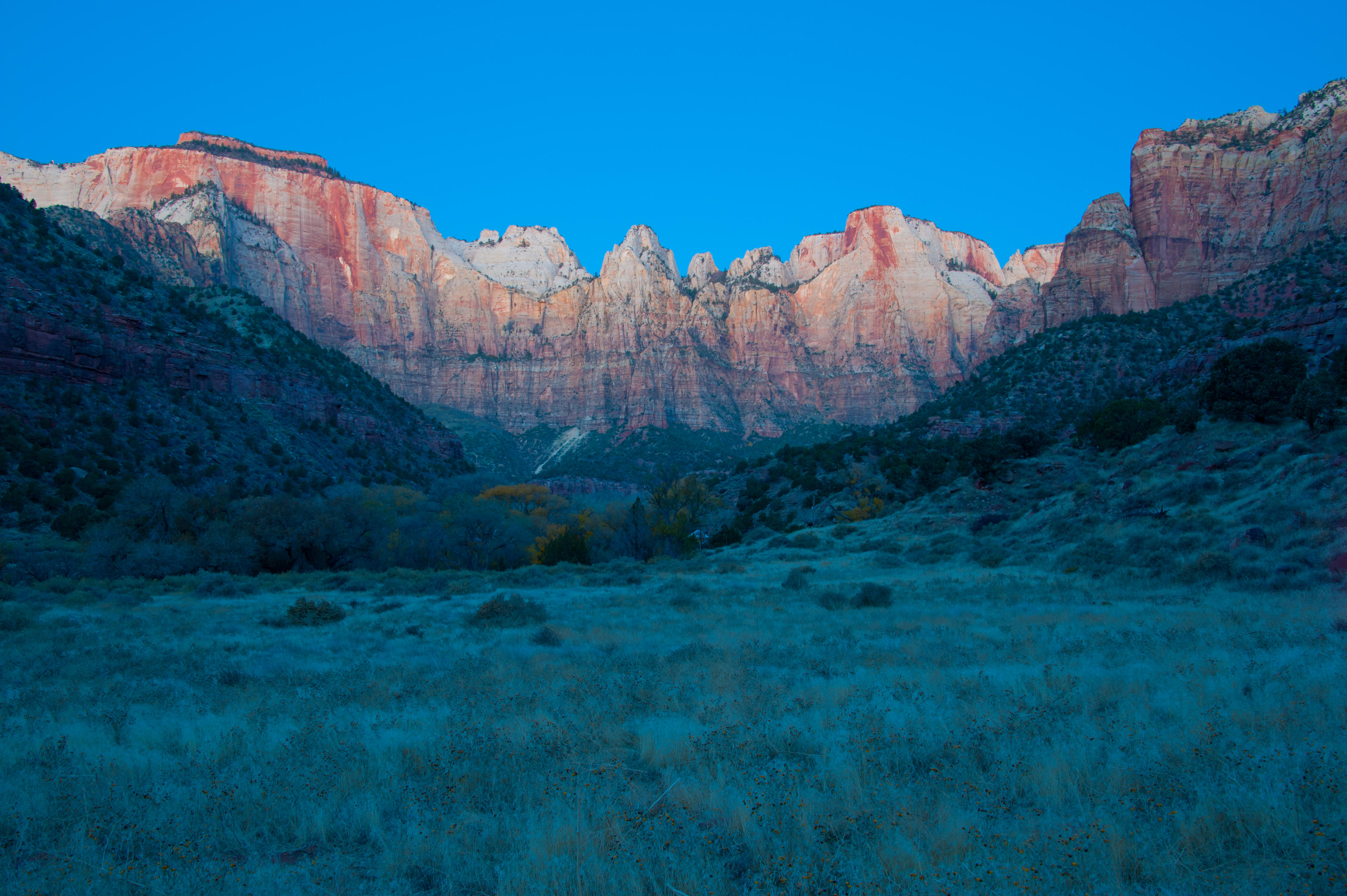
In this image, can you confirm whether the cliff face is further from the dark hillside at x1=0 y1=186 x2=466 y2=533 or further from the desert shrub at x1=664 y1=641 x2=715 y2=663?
the desert shrub at x1=664 y1=641 x2=715 y2=663

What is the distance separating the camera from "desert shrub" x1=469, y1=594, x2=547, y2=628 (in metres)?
15.4

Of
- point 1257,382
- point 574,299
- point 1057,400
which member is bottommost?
point 1257,382

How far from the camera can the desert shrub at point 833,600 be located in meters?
16.6

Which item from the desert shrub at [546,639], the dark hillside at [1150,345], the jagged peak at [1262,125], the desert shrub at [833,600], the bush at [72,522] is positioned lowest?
the desert shrub at [833,600]

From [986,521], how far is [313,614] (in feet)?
81.2

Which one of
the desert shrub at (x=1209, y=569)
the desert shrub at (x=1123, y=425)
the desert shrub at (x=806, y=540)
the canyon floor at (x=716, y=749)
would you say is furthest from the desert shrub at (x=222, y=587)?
the desert shrub at (x=1123, y=425)

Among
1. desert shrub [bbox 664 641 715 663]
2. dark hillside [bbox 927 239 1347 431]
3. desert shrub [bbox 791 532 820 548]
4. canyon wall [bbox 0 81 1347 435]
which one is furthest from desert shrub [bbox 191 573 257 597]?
canyon wall [bbox 0 81 1347 435]

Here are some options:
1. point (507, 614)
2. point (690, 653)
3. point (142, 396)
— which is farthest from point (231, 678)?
point (142, 396)

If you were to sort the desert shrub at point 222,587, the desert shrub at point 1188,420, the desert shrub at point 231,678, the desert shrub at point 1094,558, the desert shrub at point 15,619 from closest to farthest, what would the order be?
1. the desert shrub at point 231,678
2. the desert shrub at point 15,619
3. the desert shrub at point 1094,558
4. the desert shrub at point 222,587
5. the desert shrub at point 1188,420

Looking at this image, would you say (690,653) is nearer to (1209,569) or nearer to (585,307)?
(1209,569)

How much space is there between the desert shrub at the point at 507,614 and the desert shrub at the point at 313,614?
3.32 m

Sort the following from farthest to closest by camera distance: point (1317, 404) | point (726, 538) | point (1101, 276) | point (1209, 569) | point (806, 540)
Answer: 1. point (1101, 276)
2. point (726, 538)
3. point (806, 540)
4. point (1317, 404)
5. point (1209, 569)

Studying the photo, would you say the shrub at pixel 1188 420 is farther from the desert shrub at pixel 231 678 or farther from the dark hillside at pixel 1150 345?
the desert shrub at pixel 231 678

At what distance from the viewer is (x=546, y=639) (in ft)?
42.2
